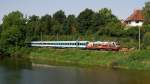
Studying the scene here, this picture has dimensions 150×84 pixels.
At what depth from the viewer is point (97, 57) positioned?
2291 inches

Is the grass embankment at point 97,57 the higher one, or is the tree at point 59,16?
the tree at point 59,16

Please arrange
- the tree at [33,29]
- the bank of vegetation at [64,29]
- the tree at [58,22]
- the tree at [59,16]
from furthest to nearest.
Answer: the tree at [59,16]
the tree at [33,29]
the tree at [58,22]
the bank of vegetation at [64,29]

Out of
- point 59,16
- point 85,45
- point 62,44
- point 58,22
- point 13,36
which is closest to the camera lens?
point 85,45

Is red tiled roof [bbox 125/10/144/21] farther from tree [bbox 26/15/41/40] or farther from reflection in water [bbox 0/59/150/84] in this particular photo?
reflection in water [bbox 0/59/150/84]

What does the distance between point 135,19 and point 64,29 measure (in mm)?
16945

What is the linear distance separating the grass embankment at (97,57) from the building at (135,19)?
19.1m

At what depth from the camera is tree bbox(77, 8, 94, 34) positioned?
275ft

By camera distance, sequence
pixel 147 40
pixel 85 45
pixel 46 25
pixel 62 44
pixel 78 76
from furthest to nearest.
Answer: pixel 46 25
pixel 62 44
pixel 85 45
pixel 147 40
pixel 78 76

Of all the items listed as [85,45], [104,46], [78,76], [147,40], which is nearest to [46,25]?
[85,45]

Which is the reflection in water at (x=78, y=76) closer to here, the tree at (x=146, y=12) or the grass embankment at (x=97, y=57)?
the grass embankment at (x=97, y=57)

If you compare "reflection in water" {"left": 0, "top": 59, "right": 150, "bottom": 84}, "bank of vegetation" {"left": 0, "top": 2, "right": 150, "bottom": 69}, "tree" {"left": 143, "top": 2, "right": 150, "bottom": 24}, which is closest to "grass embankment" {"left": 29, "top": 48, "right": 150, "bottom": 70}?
"reflection in water" {"left": 0, "top": 59, "right": 150, "bottom": 84}

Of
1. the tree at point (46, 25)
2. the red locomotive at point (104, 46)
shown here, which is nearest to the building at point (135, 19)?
the red locomotive at point (104, 46)

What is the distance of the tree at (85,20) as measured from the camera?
83950 mm

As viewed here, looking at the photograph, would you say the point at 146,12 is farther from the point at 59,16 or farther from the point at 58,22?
the point at 59,16
